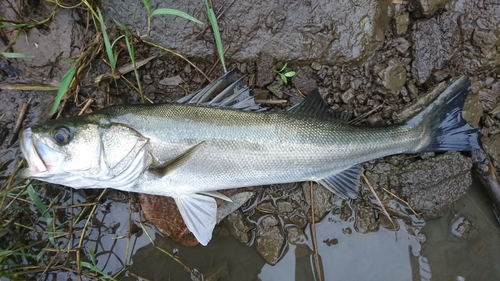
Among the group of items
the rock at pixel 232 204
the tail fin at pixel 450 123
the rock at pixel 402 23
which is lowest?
the rock at pixel 232 204

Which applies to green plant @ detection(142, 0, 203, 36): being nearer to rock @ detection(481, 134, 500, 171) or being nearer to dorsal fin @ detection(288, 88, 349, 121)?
dorsal fin @ detection(288, 88, 349, 121)

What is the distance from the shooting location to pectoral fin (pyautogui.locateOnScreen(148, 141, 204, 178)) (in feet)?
9.87

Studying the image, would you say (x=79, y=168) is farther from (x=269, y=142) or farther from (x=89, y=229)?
(x=269, y=142)

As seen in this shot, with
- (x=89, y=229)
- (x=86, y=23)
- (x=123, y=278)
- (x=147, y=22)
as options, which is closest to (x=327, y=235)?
(x=123, y=278)

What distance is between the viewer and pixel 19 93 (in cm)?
354

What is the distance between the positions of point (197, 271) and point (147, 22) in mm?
2672

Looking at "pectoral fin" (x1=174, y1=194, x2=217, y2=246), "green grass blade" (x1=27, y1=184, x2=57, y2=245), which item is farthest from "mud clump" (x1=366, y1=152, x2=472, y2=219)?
"green grass blade" (x1=27, y1=184, x2=57, y2=245)

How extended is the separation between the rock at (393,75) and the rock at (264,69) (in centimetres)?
117

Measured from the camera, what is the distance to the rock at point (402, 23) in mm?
3645

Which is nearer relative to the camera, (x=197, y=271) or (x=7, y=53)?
(x=7, y=53)

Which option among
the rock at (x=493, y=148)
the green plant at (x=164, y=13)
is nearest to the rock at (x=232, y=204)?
the green plant at (x=164, y=13)

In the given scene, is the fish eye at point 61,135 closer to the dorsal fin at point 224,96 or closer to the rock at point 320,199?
Answer: the dorsal fin at point 224,96

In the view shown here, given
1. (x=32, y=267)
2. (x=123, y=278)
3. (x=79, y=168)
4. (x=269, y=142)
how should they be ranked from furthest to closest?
(x=123, y=278), (x=32, y=267), (x=269, y=142), (x=79, y=168)

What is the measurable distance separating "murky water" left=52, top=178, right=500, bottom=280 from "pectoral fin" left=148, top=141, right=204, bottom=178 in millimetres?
883
